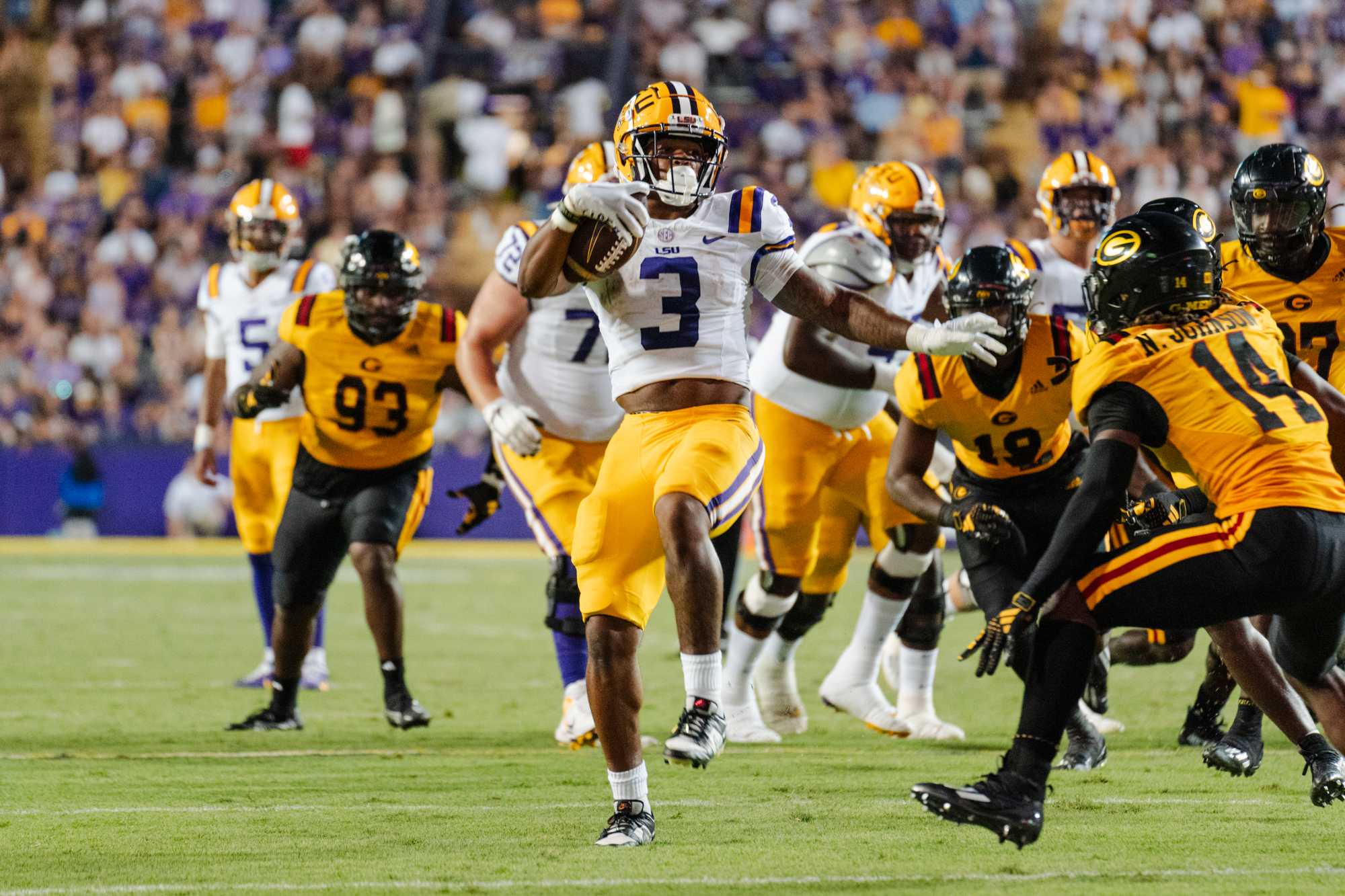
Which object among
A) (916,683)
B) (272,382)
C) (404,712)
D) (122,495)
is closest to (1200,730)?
(916,683)

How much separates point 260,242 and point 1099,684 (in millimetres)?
4703

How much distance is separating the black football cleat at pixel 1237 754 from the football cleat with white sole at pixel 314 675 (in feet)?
14.5

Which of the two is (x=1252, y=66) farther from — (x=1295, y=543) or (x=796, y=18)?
(x=1295, y=543)

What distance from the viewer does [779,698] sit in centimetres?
708

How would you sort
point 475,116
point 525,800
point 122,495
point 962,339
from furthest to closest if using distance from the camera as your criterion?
1. point 475,116
2. point 122,495
3. point 525,800
4. point 962,339

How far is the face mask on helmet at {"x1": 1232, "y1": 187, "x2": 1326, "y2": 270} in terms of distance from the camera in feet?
18.2

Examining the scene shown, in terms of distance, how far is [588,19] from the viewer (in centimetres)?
2022

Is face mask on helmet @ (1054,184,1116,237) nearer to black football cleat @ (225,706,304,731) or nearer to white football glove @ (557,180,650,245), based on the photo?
white football glove @ (557,180,650,245)

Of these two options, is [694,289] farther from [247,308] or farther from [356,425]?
[247,308]

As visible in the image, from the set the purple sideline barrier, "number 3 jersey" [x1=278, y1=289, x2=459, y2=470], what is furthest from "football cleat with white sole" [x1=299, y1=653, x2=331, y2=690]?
the purple sideline barrier

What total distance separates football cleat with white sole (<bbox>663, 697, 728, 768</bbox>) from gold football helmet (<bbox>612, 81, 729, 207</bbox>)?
1.36 meters

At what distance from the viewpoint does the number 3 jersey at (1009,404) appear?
5777 mm

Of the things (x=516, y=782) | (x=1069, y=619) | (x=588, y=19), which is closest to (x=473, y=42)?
(x=588, y=19)

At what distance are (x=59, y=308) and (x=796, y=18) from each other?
8449 mm
